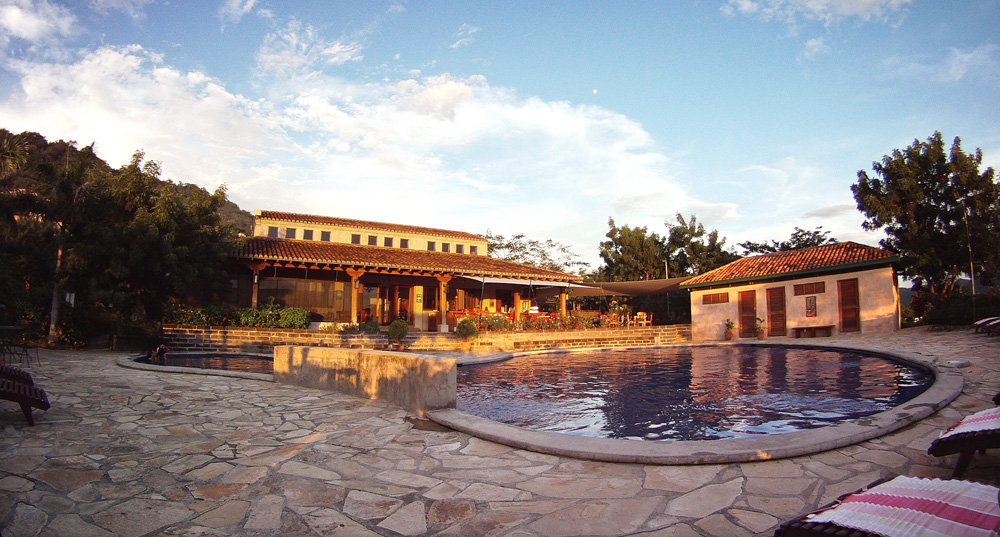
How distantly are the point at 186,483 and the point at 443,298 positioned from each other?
1652 centimetres

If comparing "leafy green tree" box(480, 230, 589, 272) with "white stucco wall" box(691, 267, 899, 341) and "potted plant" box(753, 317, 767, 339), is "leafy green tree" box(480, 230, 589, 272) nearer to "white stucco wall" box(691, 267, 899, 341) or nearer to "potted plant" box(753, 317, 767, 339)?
"white stucco wall" box(691, 267, 899, 341)

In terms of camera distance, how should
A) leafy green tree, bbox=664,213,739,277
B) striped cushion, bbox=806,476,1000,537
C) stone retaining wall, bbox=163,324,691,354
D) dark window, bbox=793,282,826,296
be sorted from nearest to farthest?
striped cushion, bbox=806,476,1000,537 < stone retaining wall, bbox=163,324,691,354 < dark window, bbox=793,282,826,296 < leafy green tree, bbox=664,213,739,277

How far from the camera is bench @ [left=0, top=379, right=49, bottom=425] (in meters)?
3.97

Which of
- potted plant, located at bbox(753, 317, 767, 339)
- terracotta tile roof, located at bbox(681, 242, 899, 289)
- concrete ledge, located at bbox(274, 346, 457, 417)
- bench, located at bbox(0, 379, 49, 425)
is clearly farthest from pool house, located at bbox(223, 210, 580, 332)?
bench, located at bbox(0, 379, 49, 425)

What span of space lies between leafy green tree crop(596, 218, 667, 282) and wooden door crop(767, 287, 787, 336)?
10.6 metres

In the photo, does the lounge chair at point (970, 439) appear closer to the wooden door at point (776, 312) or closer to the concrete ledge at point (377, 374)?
the concrete ledge at point (377, 374)

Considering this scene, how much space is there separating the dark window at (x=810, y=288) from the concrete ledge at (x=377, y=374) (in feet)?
54.2

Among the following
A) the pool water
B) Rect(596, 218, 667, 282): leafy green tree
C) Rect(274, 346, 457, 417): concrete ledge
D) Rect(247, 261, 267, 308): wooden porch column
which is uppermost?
Rect(596, 218, 667, 282): leafy green tree

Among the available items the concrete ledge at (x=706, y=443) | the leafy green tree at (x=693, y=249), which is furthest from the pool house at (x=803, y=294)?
the concrete ledge at (x=706, y=443)

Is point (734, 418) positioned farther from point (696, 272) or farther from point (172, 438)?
point (696, 272)

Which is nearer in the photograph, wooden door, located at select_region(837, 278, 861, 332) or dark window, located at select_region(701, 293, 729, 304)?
wooden door, located at select_region(837, 278, 861, 332)

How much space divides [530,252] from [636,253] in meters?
12.7

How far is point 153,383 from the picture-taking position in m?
7.04

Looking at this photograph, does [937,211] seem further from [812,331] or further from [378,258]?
[378,258]
